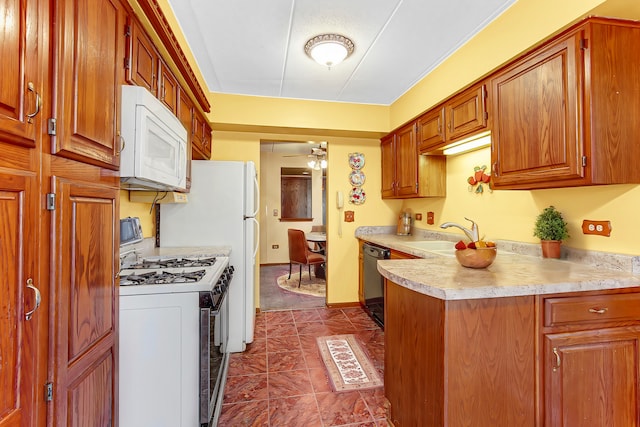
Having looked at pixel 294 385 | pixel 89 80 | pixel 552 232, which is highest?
pixel 89 80

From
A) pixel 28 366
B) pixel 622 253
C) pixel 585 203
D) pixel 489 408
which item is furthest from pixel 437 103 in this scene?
pixel 28 366

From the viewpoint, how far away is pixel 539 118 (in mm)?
1658

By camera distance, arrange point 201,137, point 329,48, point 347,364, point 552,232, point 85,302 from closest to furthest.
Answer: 1. point 85,302
2. point 552,232
3. point 329,48
4. point 347,364
5. point 201,137

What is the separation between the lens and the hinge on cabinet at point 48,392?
793 millimetres

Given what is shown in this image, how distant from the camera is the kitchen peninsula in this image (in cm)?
124

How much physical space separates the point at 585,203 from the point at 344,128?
2.32 metres

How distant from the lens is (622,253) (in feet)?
5.18

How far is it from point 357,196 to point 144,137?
2789 mm

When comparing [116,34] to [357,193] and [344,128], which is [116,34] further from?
[357,193]

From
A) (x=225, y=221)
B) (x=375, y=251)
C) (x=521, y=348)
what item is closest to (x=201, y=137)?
(x=225, y=221)

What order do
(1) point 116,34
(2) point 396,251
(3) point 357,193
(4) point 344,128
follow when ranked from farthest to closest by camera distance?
(3) point 357,193, (4) point 344,128, (2) point 396,251, (1) point 116,34

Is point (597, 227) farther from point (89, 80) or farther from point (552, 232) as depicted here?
point (89, 80)

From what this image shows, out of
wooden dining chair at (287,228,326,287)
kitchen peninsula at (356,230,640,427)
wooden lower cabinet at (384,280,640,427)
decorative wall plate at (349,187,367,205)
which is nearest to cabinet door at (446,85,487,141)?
kitchen peninsula at (356,230,640,427)

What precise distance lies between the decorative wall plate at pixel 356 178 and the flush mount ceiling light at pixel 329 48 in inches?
61.7
